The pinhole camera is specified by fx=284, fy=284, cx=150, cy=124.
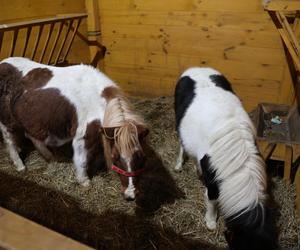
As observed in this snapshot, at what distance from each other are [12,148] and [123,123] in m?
1.58

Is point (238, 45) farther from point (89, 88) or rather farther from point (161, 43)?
point (89, 88)

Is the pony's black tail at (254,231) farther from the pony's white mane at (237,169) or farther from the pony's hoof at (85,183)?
the pony's hoof at (85,183)

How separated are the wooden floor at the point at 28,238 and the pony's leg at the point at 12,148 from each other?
2299 millimetres

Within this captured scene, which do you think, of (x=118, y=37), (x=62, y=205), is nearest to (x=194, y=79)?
(x=62, y=205)

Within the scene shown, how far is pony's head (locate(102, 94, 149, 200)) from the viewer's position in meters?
2.04

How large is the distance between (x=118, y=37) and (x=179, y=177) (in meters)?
2.53

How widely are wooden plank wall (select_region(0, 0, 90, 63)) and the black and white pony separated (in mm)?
2227

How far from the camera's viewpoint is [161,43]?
4.11 m

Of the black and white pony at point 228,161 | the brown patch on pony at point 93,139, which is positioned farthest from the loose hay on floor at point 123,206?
the brown patch on pony at point 93,139

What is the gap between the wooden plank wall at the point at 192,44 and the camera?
3451 mm

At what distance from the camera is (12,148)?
9.98ft

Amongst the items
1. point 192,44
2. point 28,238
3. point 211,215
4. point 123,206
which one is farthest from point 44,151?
point 28,238

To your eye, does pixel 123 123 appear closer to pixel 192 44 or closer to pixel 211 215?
pixel 211 215

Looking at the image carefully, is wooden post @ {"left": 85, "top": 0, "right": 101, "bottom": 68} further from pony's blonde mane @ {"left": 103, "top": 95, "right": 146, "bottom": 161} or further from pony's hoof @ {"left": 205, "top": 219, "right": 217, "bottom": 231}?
pony's hoof @ {"left": 205, "top": 219, "right": 217, "bottom": 231}
